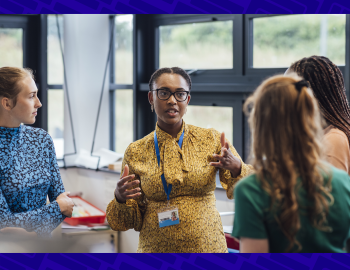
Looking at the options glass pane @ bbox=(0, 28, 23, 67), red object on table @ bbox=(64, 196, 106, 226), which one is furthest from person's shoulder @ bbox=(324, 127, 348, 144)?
glass pane @ bbox=(0, 28, 23, 67)

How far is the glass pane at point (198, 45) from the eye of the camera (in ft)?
10.8

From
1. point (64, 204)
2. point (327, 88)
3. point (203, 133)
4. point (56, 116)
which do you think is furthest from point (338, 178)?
point (56, 116)

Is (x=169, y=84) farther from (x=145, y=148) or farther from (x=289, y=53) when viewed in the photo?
(x=289, y=53)

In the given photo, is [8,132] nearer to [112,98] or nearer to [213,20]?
[213,20]

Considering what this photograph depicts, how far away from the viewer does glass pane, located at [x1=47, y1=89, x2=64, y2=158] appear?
13.5 feet

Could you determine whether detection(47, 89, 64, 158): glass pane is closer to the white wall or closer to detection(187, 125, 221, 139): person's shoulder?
the white wall

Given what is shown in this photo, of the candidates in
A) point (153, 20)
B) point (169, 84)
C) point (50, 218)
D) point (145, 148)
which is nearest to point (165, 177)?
point (145, 148)

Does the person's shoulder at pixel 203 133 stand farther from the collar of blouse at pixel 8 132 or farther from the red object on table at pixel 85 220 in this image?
the red object on table at pixel 85 220

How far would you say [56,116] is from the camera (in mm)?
4141

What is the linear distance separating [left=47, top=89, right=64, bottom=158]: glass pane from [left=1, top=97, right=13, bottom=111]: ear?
2472mm

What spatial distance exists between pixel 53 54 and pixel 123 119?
1.00 m

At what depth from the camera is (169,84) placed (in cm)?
171

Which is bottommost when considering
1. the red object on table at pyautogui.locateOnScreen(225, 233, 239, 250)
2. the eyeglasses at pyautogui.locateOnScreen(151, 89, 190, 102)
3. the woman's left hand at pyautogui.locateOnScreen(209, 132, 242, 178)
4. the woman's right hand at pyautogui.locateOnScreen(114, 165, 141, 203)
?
the red object on table at pyautogui.locateOnScreen(225, 233, 239, 250)

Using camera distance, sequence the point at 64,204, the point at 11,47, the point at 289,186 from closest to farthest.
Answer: the point at 289,186, the point at 64,204, the point at 11,47
